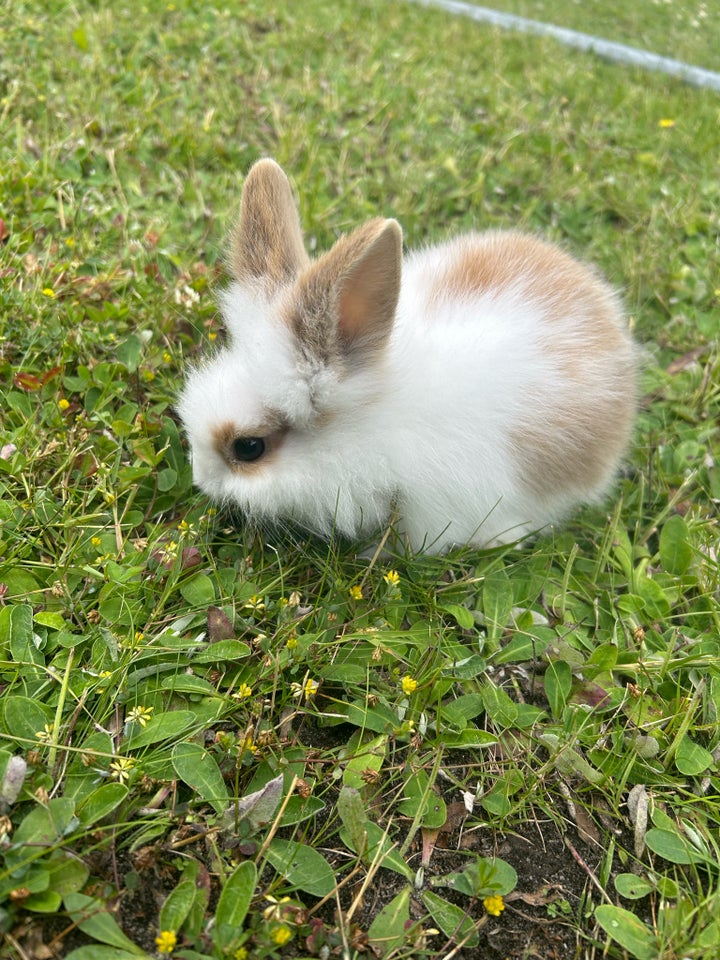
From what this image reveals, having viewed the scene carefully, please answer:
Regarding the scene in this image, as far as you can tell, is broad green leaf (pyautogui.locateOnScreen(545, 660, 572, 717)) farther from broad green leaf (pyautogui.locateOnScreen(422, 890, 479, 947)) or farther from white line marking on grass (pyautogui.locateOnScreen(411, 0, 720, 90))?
white line marking on grass (pyautogui.locateOnScreen(411, 0, 720, 90))

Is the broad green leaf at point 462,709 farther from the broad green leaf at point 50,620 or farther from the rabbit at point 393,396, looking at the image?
the broad green leaf at point 50,620

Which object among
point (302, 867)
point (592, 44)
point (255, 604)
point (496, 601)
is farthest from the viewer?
point (592, 44)

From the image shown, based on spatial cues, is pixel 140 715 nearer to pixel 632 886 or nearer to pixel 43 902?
pixel 43 902

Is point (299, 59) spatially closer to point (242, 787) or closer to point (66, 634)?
point (66, 634)

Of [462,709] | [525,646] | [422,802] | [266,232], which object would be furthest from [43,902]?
[266,232]

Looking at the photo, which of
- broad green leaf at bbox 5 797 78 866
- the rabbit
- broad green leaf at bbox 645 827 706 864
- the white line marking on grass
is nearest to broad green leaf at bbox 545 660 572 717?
broad green leaf at bbox 645 827 706 864

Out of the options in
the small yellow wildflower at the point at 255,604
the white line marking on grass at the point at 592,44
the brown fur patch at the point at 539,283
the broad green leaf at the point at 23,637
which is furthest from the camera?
the white line marking on grass at the point at 592,44

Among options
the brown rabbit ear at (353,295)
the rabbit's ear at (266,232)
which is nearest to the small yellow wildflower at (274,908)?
the brown rabbit ear at (353,295)
